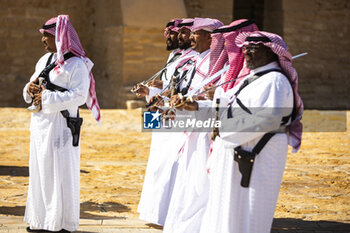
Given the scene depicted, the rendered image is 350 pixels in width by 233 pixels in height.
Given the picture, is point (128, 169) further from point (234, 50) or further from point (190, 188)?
point (234, 50)

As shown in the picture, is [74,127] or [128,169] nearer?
[74,127]

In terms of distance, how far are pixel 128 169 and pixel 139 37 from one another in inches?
278

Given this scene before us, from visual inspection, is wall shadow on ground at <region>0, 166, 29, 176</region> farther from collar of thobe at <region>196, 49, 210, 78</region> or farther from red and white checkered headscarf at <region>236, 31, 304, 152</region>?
red and white checkered headscarf at <region>236, 31, 304, 152</region>

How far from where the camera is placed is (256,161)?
4.07 metres

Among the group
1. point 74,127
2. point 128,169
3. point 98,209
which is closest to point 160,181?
point 98,209

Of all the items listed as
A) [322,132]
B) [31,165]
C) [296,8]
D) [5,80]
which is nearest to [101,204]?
[31,165]

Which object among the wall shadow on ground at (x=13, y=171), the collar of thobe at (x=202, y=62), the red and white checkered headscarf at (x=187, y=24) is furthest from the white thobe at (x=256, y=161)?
the wall shadow on ground at (x=13, y=171)

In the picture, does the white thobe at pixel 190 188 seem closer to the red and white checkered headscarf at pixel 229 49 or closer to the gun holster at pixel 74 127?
the red and white checkered headscarf at pixel 229 49

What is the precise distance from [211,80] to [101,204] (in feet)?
7.52

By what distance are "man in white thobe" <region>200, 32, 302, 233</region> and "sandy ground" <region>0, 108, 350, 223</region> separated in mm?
2184

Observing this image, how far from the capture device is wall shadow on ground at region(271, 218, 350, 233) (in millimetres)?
5641

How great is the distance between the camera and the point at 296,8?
55.4 feet

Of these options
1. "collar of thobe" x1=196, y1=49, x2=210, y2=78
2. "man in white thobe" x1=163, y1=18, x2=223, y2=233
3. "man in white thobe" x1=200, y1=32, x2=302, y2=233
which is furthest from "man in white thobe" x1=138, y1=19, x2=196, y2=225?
"man in white thobe" x1=200, y1=32, x2=302, y2=233

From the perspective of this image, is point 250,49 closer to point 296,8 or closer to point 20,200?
point 20,200
